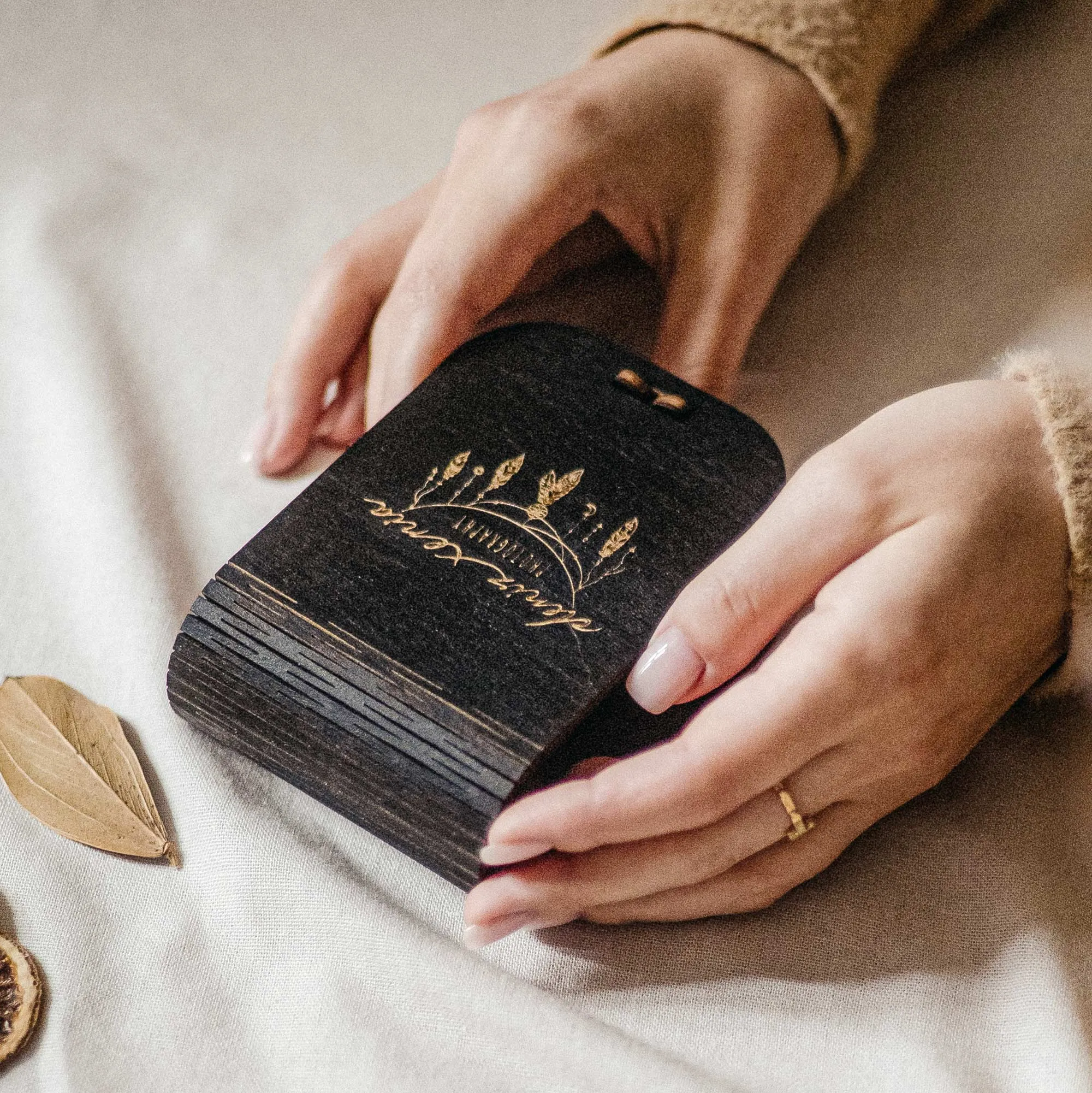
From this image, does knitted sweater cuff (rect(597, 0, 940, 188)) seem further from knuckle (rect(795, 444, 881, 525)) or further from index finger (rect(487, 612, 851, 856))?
index finger (rect(487, 612, 851, 856))

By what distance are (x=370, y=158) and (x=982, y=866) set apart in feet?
2.78

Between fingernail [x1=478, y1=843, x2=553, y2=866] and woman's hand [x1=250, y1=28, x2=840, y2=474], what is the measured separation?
0.37 m

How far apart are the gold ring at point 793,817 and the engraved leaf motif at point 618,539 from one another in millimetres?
162

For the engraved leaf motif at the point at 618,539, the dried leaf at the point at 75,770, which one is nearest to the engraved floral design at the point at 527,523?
the engraved leaf motif at the point at 618,539

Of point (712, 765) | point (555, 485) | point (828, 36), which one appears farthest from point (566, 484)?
point (828, 36)

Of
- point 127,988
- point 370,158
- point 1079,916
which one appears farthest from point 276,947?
point 370,158

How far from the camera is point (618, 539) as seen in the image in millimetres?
660

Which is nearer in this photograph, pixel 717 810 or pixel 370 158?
pixel 717 810

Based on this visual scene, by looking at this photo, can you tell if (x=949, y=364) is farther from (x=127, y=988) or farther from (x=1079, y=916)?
(x=127, y=988)

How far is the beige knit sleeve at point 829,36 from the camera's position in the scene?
90 cm

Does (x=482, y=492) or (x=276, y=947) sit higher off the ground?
(x=482, y=492)

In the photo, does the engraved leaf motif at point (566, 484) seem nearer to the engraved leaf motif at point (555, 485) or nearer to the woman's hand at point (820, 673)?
the engraved leaf motif at point (555, 485)

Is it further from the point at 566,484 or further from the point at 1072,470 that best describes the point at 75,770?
the point at 1072,470

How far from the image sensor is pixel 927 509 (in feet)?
1.98
